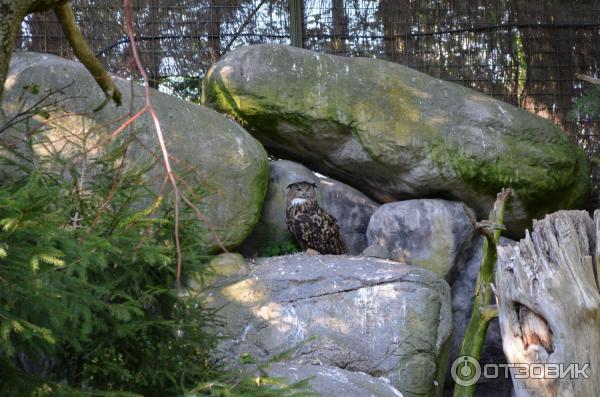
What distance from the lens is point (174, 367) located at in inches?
115

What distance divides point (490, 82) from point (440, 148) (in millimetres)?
1158

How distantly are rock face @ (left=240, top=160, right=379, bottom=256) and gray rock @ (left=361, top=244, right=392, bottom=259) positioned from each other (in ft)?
1.27

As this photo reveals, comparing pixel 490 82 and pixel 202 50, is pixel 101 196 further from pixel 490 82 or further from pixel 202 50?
pixel 490 82

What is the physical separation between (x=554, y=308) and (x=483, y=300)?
1992 mm

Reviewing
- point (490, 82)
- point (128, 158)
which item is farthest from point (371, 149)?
point (128, 158)

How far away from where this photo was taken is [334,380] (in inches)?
153

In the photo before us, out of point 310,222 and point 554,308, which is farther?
point 310,222

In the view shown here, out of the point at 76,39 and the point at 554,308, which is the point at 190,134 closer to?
the point at 554,308

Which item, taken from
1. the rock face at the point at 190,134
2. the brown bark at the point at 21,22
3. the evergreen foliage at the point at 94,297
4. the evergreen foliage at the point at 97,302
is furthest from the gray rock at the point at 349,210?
the brown bark at the point at 21,22

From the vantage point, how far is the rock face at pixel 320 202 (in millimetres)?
5992

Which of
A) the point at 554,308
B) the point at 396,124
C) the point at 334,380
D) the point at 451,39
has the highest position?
the point at 451,39

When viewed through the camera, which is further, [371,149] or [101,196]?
[371,149]

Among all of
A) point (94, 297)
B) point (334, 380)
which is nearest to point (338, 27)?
point (334, 380)

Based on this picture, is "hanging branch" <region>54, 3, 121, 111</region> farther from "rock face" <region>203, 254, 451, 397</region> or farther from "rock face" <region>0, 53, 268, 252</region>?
"rock face" <region>0, 53, 268, 252</region>
